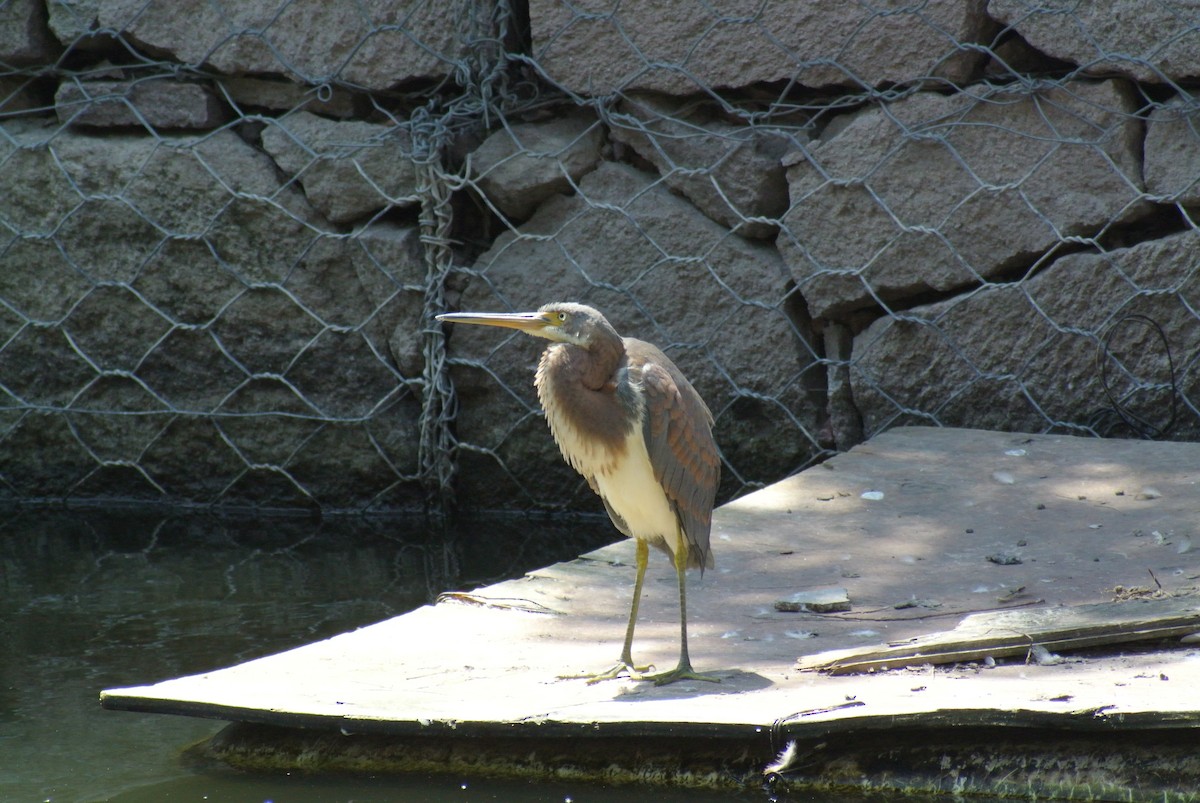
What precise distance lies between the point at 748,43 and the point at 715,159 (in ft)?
1.23

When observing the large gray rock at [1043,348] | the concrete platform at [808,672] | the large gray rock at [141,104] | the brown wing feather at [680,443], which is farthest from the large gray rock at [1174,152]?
the large gray rock at [141,104]

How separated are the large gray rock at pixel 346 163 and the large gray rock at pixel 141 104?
0.98ft

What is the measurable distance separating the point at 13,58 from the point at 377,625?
325 cm

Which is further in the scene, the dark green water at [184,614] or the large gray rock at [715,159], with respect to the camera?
the large gray rock at [715,159]

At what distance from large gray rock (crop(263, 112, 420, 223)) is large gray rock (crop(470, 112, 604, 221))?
0.27 meters

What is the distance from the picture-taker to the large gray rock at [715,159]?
14.8 feet

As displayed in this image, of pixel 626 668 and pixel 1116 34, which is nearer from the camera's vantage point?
pixel 626 668

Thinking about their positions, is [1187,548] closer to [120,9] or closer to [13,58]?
[120,9]

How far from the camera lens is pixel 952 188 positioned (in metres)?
4.31

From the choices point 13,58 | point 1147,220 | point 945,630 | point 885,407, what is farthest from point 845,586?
point 13,58

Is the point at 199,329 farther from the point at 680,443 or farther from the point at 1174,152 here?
the point at 1174,152

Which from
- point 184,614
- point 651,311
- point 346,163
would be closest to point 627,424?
point 184,614

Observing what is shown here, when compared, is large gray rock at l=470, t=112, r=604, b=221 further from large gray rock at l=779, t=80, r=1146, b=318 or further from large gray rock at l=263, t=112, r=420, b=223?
large gray rock at l=779, t=80, r=1146, b=318

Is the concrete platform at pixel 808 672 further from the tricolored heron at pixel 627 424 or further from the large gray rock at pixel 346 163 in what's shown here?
the large gray rock at pixel 346 163
